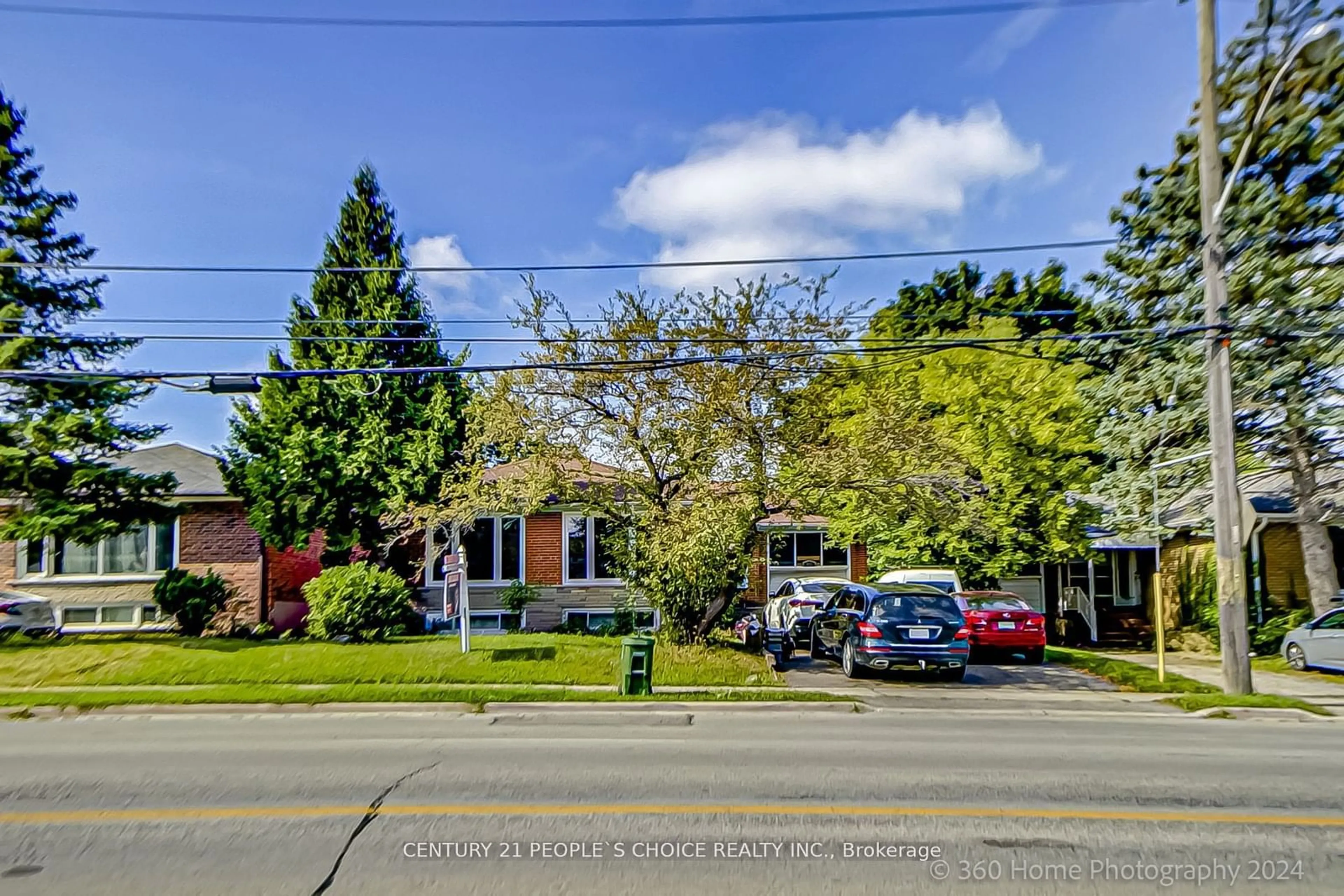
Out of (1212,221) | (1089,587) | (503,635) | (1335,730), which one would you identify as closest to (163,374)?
(503,635)

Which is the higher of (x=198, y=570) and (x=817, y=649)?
(x=198, y=570)

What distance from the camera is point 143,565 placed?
23.5m

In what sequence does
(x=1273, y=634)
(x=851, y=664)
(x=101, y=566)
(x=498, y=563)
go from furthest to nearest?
1. (x=498, y=563)
2. (x=101, y=566)
3. (x=1273, y=634)
4. (x=851, y=664)

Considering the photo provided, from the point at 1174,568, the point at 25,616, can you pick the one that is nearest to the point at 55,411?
the point at 25,616

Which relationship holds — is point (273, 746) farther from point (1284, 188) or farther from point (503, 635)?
point (1284, 188)

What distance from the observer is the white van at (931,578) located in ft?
73.7

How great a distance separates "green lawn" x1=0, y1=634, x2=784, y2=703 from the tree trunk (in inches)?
514

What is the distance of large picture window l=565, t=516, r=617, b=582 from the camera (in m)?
26.1

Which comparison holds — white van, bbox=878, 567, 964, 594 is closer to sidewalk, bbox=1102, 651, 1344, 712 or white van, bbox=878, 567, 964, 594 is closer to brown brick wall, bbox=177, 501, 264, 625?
sidewalk, bbox=1102, 651, 1344, 712

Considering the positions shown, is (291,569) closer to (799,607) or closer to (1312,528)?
(799,607)

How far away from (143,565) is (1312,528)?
91.8 ft

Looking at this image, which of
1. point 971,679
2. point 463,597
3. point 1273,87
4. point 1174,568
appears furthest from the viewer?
point 1174,568

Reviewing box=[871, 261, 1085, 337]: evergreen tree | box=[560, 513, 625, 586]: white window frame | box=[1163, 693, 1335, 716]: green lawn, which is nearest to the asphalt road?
box=[1163, 693, 1335, 716]: green lawn

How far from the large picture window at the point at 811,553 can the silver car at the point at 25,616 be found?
19.1m
